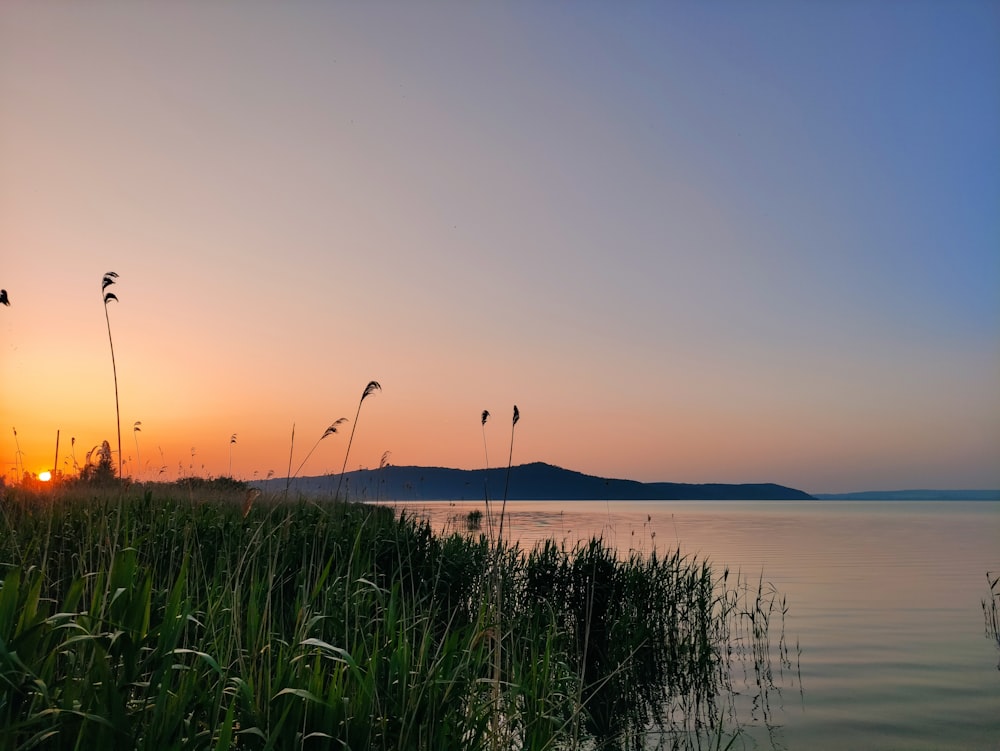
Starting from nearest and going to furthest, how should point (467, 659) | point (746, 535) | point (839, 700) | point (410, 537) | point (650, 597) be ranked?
point (467, 659) → point (839, 700) → point (410, 537) → point (650, 597) → point (746, 535)

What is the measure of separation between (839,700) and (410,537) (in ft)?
29.8

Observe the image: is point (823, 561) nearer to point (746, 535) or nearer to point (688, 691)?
point (746, 535)

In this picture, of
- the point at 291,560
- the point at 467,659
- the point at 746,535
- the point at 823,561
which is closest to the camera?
the point at 467,659

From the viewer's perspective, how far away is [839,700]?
46.7 feet

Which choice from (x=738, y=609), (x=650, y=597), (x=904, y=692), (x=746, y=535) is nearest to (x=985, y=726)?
(x=904, y=692)

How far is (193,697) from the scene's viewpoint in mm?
4680

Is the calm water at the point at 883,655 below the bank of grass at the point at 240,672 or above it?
below

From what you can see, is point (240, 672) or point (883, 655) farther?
point (883, 655)

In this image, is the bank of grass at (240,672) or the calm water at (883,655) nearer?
the bank of grass at (240,672)

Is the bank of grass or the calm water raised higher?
the bank of grass

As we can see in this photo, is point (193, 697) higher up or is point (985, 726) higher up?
point (193, 697)

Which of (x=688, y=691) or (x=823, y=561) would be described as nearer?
(x=688, y=691)

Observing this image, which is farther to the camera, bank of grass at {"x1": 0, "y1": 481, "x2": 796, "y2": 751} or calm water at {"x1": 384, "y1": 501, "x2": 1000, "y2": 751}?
calm water at {"x1": 384, "y1": 501, "x2": 1000, "y2": 751}

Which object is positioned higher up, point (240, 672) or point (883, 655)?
point (240, 672)
